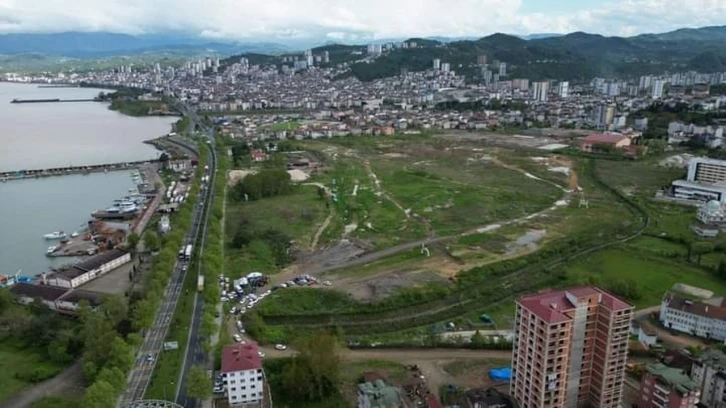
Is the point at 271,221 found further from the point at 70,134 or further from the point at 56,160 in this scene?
the point at 70,134

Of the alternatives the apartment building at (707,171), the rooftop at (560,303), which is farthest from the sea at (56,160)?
the apartment building at (707,171)

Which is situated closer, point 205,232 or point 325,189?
point 205,232

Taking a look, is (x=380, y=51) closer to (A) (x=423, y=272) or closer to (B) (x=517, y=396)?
(A) (x=423, y=272)

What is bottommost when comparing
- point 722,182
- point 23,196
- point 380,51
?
point 23,196

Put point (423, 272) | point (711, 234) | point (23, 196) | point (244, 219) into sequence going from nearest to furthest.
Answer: point (423, 272) < point (711, 234) < point (244, 219) < point (23, 196)

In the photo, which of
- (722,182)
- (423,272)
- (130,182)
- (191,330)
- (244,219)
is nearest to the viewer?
(191,330)

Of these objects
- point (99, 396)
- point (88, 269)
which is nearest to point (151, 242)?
point (88, 269)

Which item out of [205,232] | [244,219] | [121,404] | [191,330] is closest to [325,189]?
[244,219]

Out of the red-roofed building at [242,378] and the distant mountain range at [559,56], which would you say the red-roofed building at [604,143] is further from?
the distant mountain range at [559,56]

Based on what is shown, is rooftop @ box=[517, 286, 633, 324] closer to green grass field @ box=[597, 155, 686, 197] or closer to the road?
the road
